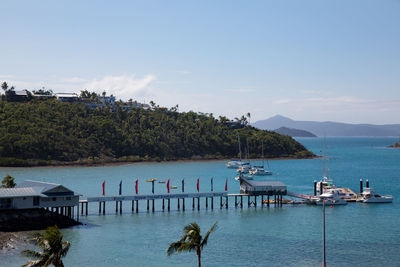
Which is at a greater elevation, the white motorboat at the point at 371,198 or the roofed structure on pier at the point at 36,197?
the roofed structure on pier at the point at 36,197

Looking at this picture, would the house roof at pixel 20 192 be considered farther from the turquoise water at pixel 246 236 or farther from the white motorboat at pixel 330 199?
the white motorboat at pixel 330 199

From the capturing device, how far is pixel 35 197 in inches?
2648

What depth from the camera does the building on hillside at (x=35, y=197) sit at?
65812 mm

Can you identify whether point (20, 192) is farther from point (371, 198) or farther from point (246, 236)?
point (371, 198)

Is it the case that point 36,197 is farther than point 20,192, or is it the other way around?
point 36,197

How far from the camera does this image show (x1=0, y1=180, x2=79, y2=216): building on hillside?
65.8 metres

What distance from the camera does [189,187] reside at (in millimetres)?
120688

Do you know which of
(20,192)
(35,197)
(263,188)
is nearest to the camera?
(20,192)

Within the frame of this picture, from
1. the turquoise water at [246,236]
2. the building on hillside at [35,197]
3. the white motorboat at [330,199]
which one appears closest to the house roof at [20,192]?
the building on hillside at [35,197]

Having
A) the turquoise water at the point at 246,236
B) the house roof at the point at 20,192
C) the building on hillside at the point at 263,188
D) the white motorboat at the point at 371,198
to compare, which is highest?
the house roof at the point at 20,192

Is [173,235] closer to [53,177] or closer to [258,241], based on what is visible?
[258,241]

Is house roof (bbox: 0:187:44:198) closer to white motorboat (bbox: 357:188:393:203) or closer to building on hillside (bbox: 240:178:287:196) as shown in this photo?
building on hillside (bbox: 240:178:287:196)

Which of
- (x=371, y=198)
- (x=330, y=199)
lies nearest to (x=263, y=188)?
(x=330, y=199)

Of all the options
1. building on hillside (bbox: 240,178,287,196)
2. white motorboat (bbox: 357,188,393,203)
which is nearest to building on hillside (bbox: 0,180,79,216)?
building on hillside (bbox: 240,178,287,196)
